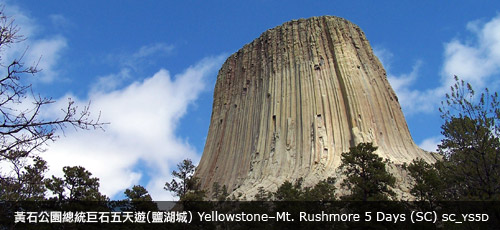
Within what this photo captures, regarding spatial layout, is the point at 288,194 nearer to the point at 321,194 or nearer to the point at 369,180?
the point at 321,194

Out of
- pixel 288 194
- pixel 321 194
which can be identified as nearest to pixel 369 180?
pixel 321 194

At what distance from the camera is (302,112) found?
3862 cm

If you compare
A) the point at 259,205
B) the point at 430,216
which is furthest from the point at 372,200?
the point at 259,205

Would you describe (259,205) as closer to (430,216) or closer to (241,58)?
(430,216)

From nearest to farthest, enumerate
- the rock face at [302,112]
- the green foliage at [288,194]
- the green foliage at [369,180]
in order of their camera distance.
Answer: the green foliage at [369,180], the green foliage at [288,194], the rock face at [302,112]

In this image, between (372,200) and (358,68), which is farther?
(358,68)

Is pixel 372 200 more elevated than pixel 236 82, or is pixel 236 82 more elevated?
pixel 236 82

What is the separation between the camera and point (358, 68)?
41.4 metres

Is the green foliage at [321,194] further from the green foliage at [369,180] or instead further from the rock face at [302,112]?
the rock face at [302,112]

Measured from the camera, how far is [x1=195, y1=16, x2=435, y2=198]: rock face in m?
35.6

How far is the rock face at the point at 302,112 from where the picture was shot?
117 ft

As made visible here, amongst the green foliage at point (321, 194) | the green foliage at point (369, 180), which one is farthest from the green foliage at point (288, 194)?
the green foliage at point (369, 180)

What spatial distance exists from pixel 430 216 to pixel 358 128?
658 inches

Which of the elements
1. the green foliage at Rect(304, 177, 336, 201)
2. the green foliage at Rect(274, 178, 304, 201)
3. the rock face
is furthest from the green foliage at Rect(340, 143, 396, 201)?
the rock face
